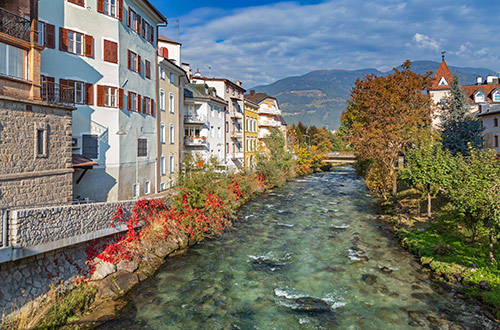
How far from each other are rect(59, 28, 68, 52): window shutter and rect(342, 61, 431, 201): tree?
81.9 ft

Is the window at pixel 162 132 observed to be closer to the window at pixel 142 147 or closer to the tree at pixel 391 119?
the window at pixel 142 147

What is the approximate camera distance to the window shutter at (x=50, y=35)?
19.8 meters

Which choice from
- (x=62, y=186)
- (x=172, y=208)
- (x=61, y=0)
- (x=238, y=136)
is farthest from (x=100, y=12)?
(x=238, y=136)

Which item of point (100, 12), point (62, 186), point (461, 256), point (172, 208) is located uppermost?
point (100, 12)

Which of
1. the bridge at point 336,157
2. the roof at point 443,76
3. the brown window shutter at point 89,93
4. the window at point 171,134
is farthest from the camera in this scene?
the bridge at point 336,157

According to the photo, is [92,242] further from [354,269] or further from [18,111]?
[354,269]

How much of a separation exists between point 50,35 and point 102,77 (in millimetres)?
3726

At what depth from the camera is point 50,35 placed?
65.6 feet

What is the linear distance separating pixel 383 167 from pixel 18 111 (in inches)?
1189

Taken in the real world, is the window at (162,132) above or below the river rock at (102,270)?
above

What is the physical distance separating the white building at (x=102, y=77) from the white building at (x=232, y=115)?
799 inches

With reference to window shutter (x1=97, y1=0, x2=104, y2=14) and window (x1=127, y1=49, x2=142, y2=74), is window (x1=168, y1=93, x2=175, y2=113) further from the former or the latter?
window shutter (x1=97, y1=0, x2=104, y2=14)

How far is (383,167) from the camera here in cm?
3259

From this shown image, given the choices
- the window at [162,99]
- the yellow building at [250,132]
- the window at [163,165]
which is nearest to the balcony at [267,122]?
the yellow building at [250,132]
